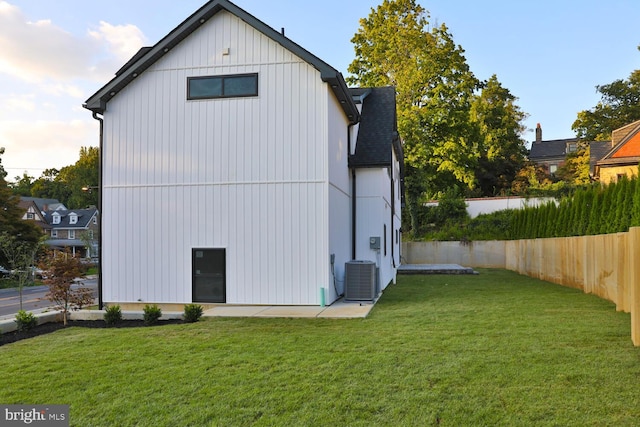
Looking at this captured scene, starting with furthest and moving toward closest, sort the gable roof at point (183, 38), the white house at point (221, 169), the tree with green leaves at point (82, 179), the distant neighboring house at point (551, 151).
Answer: the tree with green leaves at point (82, 179) < the distant neighboring house at point (551, 151) < the white house at point (221, 169) < the gable roof at point (183, 38)

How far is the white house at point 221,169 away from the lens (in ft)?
33.9

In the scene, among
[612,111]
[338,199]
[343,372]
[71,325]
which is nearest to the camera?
[343,372]

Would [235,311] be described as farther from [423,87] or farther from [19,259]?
[423,87]

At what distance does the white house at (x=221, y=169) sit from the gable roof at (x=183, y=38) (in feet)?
0.09

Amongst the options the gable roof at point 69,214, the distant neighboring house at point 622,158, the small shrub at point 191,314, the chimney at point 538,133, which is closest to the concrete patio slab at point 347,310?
the small shrub at point 191,314

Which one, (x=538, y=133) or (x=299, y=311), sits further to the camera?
(x=538, y=133)

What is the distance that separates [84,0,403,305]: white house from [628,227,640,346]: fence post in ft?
18.1

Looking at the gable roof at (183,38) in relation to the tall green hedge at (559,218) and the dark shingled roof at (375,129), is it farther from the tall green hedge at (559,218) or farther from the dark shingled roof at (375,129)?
the tall green hedge at (559,218)

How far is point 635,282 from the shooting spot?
6141 mm

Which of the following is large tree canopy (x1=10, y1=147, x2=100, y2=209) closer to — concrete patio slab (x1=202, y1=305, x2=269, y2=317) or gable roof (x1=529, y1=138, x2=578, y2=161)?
gable roof (x1=529, y1=138, x2=578, y2=161)

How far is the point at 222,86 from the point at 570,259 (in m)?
10.4

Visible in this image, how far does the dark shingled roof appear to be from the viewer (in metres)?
13.2

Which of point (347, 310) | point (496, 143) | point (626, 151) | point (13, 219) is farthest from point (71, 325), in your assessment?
point (496, 143)

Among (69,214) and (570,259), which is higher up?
(69,214)
